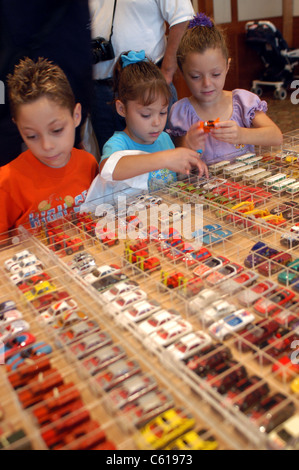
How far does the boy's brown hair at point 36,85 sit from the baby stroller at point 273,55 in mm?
5254

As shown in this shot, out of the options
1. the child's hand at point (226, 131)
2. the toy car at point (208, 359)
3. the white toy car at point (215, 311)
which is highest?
the child's hand at point (226, 131)

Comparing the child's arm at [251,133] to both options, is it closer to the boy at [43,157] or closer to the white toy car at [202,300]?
the boy at [43,157]

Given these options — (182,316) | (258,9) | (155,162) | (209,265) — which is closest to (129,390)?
(182,316)

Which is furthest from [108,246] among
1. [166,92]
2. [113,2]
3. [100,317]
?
[113,2]

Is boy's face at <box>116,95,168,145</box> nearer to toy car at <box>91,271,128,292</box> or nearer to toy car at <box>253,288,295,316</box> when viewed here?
toy car at <box>91,271,128,292</box>

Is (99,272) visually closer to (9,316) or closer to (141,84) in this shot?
(9,316)

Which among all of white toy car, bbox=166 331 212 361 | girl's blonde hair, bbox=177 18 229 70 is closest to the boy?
girl's blonde hair, bbox=177 18 229 70

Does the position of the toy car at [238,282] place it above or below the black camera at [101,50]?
below

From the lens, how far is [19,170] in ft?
5.33

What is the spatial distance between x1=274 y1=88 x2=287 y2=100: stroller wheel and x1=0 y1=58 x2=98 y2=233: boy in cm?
516

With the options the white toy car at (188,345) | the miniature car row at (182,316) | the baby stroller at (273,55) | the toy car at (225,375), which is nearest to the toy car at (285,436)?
the miniature car row at (182,316)

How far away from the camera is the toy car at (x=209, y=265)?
1098 millimetres

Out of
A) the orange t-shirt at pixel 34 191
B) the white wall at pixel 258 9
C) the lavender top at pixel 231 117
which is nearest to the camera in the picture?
the orange t-shirt at pixel 34 191
